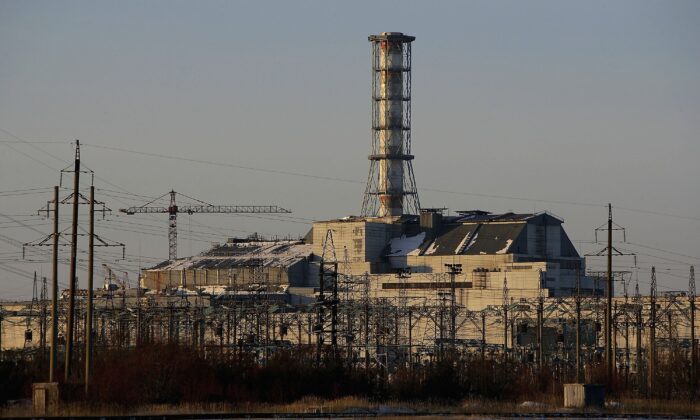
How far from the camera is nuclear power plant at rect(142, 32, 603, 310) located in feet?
414

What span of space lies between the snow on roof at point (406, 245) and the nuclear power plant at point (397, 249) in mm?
90

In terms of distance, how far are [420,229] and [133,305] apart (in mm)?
26863

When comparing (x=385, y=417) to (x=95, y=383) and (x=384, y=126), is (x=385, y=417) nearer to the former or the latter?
(x=95, y=383)

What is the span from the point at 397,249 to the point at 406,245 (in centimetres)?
89

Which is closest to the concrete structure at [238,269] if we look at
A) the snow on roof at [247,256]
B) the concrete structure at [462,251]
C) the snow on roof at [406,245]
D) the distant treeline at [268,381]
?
the snow on roof at [247,256]

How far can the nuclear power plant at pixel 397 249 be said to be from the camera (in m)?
126

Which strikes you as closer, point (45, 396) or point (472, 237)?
point (45, 396)

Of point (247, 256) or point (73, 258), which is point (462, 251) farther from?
point (73, 258)

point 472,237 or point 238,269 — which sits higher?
point 472,237

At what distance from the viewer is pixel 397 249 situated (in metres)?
133

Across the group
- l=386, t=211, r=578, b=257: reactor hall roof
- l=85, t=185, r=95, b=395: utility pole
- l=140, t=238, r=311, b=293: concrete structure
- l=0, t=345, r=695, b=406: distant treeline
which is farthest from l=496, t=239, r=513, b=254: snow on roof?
l=85, t=185, r=95, b=395: utility pole

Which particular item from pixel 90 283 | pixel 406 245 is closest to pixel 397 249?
pixel 406 245

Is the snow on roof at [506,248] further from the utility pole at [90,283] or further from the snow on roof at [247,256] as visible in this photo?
the utility pole at [90,283]

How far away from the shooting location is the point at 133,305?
129875 millimetres
